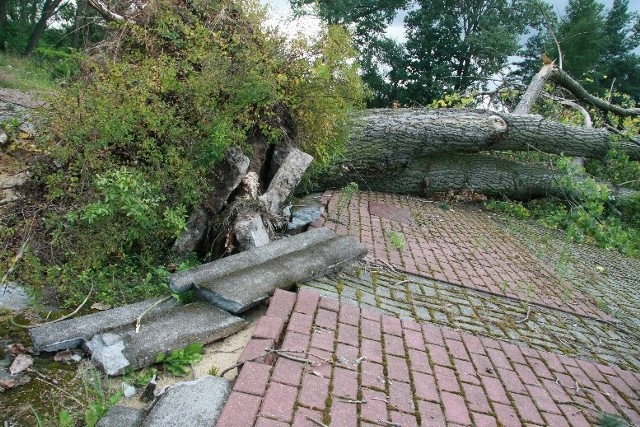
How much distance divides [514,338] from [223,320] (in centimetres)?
223

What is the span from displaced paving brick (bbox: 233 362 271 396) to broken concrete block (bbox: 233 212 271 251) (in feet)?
5.50

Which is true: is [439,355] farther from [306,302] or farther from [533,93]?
[533,93]

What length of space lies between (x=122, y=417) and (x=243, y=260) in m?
1.66

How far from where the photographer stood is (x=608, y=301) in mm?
5395

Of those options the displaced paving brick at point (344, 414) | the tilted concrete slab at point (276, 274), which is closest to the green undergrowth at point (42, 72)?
the tilted concrete slab at point (276, 274)

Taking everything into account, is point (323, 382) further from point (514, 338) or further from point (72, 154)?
point (72, 154)

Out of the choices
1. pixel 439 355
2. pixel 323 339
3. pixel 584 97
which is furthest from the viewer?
pixel 584 97

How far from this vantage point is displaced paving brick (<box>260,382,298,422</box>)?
88.3 inches

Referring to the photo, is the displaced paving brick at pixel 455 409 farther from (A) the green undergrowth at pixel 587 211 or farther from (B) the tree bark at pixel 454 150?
(A) the green undergrowth at pixel 587 211

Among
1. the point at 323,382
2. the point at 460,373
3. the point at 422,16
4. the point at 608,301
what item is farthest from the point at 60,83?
the point at 422,16

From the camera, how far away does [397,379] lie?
2.78m

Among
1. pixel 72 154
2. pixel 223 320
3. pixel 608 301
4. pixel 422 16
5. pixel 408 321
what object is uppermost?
pixel 422 16

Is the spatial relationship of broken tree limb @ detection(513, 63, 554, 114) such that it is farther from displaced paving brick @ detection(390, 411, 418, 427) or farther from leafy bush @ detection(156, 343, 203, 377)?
leafy bush @ detection(156, 343, 203, 377)

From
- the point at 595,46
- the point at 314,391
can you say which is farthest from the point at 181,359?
the point at 595,46
